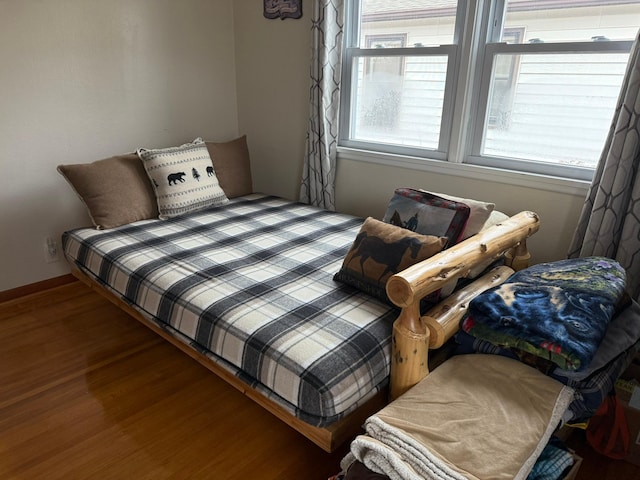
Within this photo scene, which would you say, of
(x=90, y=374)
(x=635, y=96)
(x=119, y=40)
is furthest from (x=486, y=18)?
(x=90, y=374)

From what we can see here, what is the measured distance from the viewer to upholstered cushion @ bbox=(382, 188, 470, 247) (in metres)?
1.80

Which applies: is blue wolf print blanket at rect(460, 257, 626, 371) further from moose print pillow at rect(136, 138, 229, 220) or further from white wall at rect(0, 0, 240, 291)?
white wall at rect(0, 0, 240, 291)

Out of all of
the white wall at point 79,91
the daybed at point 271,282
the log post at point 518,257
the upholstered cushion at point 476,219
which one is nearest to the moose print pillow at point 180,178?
the daybed at point 271,282

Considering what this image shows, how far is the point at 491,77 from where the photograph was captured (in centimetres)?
231

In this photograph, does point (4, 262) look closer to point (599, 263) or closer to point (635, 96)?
point (599, 263)

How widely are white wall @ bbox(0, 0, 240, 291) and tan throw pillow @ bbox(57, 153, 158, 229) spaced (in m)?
0.36

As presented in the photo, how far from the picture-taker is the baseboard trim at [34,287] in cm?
265

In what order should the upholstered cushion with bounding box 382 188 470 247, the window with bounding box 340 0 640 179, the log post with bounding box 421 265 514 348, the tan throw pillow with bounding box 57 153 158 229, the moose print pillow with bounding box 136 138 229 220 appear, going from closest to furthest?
the log post with bounding box 421 265 514 348, the upholstered cushion with bounding box 382 188 470 247, the window with bounding box 340 0 640 179, the tan throw pillow with bounding box 57 153 158 229, the moose print pillow with bounding box 136 138 229 220

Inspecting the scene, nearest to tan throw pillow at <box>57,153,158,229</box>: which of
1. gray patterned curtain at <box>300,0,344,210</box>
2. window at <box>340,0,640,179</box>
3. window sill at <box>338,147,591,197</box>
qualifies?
gray patterned curtain at <box>300,0,344,210</box>

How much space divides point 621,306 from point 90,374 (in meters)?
2.16

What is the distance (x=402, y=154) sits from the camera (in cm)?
273

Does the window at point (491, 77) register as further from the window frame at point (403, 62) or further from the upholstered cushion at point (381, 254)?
the upholstered cushion at point (381, 254)

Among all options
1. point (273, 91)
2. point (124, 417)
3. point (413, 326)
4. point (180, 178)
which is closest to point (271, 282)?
point (413, 326)

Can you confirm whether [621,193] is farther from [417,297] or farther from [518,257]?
[417,297]
